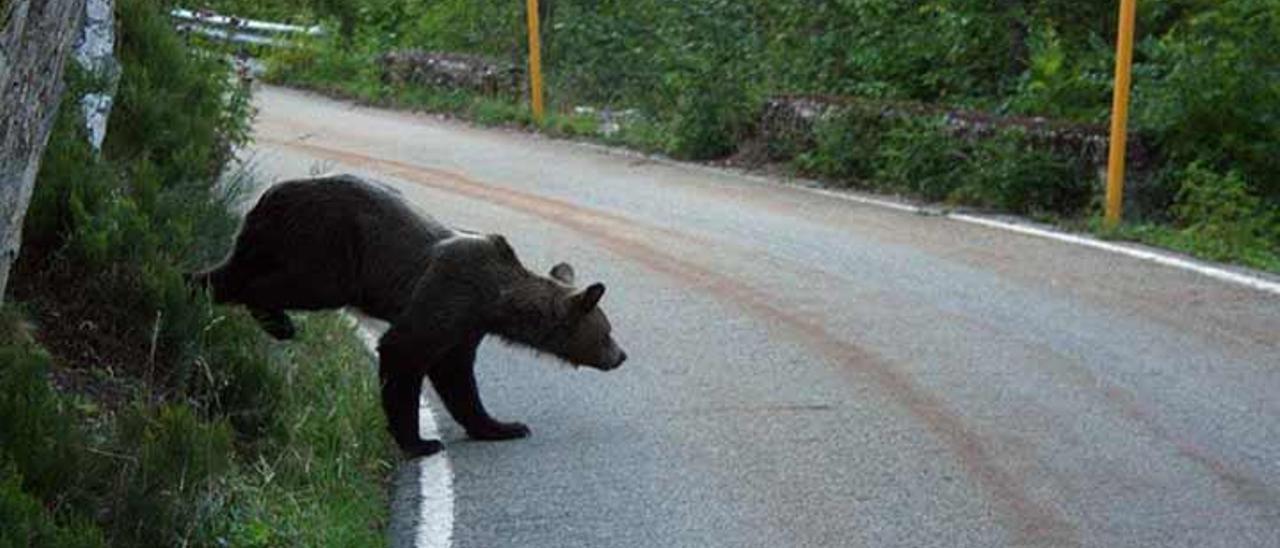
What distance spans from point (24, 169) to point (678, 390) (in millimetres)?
4408

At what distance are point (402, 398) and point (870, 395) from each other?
7.84 feet

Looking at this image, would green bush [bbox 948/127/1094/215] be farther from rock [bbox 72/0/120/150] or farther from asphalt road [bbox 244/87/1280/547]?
rock [bbox 72/0/120/150]

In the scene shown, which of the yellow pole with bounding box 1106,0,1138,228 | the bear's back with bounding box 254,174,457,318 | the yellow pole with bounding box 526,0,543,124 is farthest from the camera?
the yellow pole with bounding box 526,0,543,124

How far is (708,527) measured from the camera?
8.36 m

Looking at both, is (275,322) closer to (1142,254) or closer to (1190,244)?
(1142,254)

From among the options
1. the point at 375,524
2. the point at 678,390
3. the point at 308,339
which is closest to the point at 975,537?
the point at 375,524

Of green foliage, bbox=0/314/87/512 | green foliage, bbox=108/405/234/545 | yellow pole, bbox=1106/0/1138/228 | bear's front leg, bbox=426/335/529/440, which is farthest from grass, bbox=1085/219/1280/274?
green foliage, bbox=0/314/87/512

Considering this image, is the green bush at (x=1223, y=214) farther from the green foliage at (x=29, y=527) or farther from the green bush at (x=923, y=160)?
the green foliage at (x=29, y=527)

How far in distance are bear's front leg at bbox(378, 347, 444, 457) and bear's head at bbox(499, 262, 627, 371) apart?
510 millimetres

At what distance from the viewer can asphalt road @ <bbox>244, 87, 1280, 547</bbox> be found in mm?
8461

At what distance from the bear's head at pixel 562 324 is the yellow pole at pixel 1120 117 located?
644 cm

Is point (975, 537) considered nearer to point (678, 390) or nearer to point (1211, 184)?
point (678, 390)

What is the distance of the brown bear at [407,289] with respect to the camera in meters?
9.38

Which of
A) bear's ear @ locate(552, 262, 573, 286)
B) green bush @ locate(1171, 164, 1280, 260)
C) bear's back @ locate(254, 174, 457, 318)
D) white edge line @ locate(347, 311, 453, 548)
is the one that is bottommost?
white edge line @ locate(347, 311, 453, 548)
